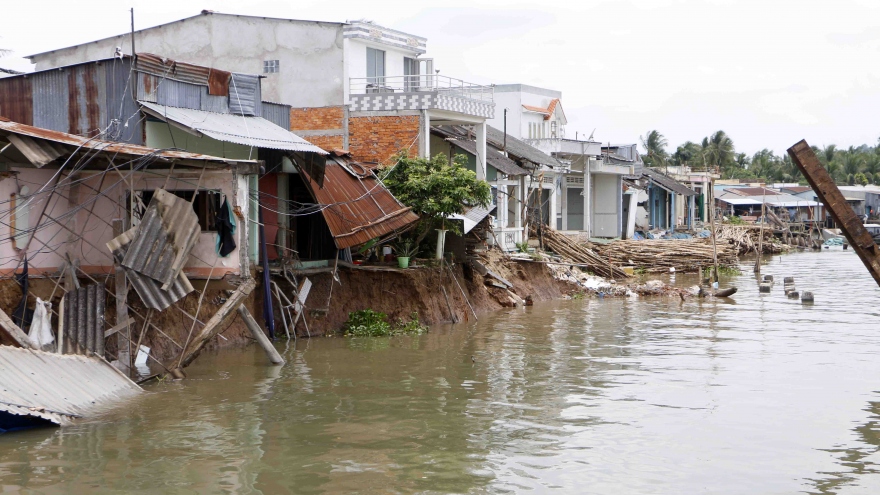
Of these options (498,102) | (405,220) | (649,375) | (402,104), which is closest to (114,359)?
(405,220)

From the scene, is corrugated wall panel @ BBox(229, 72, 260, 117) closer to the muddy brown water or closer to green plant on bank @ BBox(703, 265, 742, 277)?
the muddy brown water

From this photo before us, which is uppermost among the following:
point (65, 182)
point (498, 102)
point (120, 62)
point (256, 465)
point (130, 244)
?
point (498, 102)

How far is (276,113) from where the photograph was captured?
22141mm

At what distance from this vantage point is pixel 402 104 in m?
26.9

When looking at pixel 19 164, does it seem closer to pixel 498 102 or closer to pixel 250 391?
pixel 250 391

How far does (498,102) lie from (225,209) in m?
32.3

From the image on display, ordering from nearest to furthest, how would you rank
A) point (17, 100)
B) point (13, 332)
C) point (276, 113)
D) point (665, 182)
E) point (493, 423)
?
1. point (493, 423)
2. point (13, 332)
3. point (17, 100)
4. point (276, 113)
5. point (665, 182)

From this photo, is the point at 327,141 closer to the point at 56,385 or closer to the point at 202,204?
→ the point at 202,204

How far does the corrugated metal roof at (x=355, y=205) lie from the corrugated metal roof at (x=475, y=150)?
27.6 feet

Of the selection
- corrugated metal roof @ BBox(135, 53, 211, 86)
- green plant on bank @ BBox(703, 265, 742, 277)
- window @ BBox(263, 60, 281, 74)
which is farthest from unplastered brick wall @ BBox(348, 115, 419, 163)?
green plant on bank @ BBox(703, 265, 742, 277)

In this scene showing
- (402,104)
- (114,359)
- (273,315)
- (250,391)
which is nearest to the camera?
(250,391)

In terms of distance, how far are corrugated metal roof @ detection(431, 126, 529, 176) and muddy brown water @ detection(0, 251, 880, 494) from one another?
10.4 meters

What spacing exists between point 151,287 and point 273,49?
13.9 m

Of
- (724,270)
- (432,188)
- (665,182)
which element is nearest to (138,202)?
(432,188)
